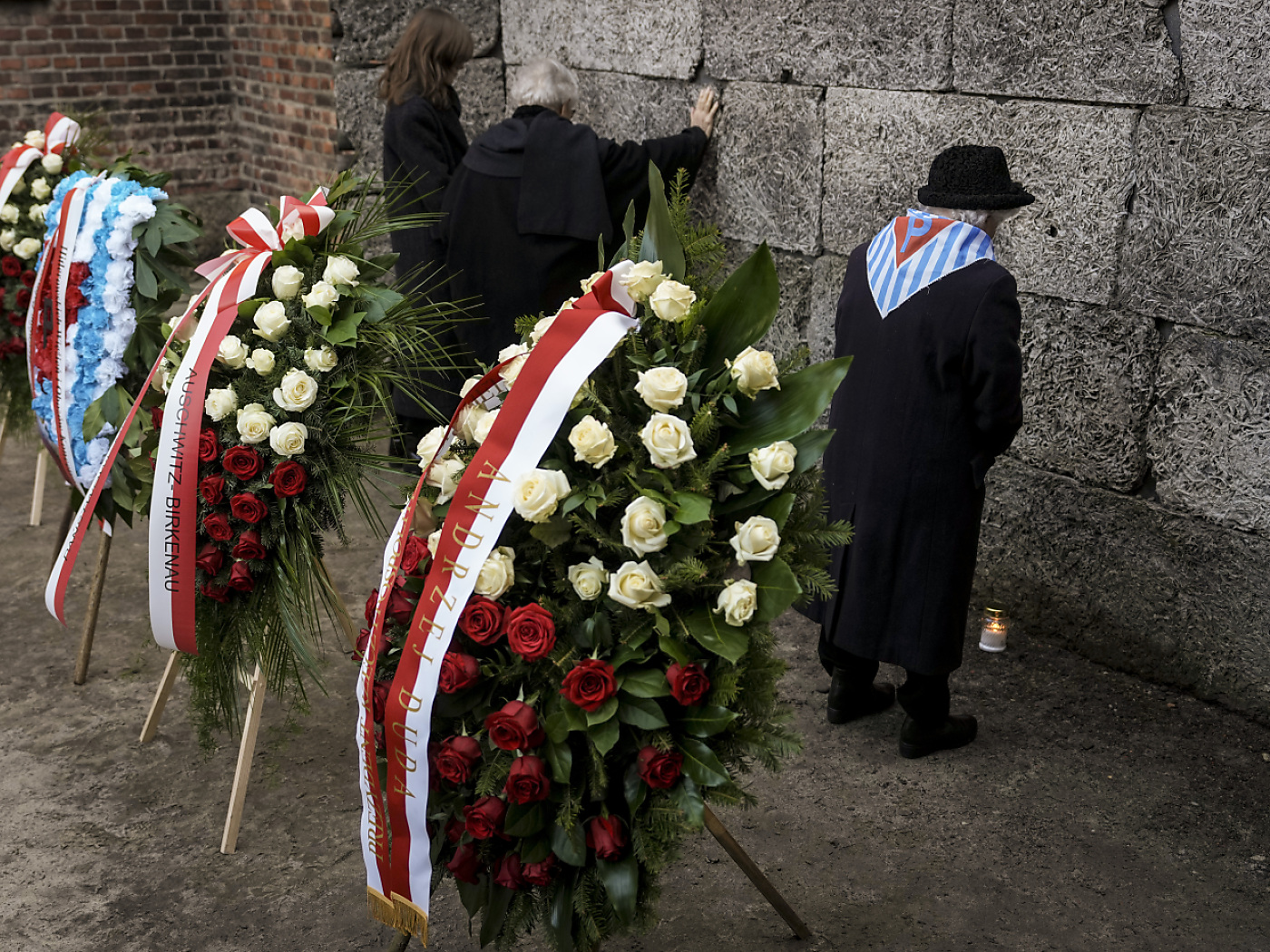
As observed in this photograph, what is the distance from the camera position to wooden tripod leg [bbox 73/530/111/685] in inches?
142

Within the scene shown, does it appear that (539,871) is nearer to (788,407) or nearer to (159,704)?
(788,407)

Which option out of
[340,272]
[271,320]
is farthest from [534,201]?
[271,320]

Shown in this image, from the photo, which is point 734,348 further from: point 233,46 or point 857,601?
point 233,46

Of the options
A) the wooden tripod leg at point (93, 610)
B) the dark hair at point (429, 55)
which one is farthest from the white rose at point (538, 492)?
the dark hair at point (429, 55)

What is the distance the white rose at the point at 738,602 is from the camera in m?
1.86

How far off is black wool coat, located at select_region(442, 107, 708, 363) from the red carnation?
7.95 feet

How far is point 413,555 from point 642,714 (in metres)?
0.53

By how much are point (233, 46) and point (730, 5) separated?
5.21 metres

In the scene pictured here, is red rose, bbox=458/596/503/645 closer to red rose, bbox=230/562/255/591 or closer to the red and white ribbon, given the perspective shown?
the red and white ribbon

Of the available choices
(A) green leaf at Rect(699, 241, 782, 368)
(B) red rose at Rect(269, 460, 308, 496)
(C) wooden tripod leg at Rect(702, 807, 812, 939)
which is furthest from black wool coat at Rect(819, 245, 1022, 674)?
(B) red rose at Rect(269, 460, 308, 496)

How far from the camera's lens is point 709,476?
1.96 metres

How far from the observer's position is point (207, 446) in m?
2.69

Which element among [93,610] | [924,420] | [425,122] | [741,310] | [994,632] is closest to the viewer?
[741,310]

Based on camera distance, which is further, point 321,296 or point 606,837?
point 321,296
